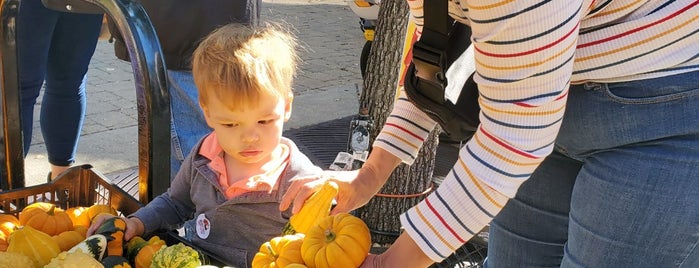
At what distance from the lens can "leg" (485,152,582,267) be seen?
1.73 m

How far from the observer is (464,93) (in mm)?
1654

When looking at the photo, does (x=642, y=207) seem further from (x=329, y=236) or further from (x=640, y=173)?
(x=329, y=236)

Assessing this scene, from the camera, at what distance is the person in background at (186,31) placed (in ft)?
9.62

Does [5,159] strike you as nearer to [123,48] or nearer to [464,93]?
[123,48]

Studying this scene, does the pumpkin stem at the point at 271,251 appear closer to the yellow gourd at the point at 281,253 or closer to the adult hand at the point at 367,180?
the yellow gourd at the point at 281,253

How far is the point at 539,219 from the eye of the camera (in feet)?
5.93

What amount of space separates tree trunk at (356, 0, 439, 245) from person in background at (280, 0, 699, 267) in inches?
73.1

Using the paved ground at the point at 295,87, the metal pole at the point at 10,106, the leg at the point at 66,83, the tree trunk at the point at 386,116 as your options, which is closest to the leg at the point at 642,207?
the metal pole at the point at 10,106

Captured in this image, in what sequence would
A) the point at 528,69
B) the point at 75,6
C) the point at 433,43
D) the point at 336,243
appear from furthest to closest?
the point at 75,6 < the point at 336,243 < the point at 433,43 < the point at 528,69

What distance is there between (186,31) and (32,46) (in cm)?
71

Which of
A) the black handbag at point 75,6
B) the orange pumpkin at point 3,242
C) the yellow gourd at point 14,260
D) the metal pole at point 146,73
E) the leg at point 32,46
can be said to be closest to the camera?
the yellow gourd at point 14,260

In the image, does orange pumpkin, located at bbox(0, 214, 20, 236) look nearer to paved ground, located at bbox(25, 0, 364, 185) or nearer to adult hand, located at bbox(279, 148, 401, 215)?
adult hand, located at bbox(279, 148, 401, 215)

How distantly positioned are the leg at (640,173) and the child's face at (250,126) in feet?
3.14

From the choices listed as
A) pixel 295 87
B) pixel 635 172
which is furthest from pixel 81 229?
pixel 295 87
